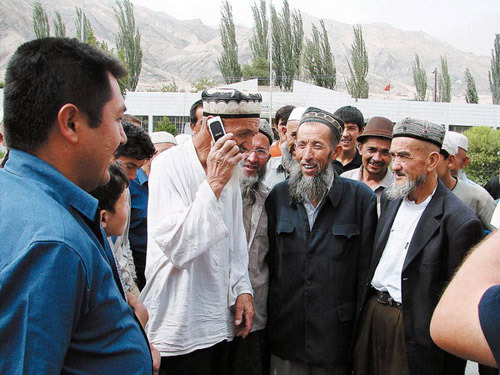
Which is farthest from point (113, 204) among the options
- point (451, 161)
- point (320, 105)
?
point (320, 105)

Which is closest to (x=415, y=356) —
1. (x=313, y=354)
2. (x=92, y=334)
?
(x=313, y=354)

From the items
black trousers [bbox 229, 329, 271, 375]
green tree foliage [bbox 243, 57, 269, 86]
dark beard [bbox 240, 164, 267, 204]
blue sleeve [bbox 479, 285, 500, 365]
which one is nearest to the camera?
blue sleeve [bbox 479, 285, 500, 365]

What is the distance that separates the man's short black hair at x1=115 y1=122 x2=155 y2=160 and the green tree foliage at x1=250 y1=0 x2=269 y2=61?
1699 inches

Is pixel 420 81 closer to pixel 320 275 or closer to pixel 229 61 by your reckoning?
pixel 229 61

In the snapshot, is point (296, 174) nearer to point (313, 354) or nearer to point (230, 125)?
point (230, 125)

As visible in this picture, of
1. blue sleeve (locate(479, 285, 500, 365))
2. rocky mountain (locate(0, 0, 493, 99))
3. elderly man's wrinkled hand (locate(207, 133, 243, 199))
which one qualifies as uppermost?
rocky mountain (locate(0, 0, 493, 99))

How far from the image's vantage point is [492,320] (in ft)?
3.19

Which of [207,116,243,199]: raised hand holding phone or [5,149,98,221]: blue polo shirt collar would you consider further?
[207,116,243,199]: raised hand holding phone

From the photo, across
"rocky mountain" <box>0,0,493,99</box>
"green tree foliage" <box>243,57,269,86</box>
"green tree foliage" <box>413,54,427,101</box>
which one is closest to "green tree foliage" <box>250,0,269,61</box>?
"green tree foliage" <box>243,57,269,86</box>

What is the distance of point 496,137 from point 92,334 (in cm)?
2218

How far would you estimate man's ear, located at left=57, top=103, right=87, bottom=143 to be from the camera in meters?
1.19

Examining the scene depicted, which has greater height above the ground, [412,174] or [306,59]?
[306,59]

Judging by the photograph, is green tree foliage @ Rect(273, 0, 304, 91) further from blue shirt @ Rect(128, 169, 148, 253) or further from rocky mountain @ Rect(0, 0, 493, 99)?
rocky mountain @ Rect(0, 0, 493, 99)

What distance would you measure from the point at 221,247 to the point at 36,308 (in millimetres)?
1443
